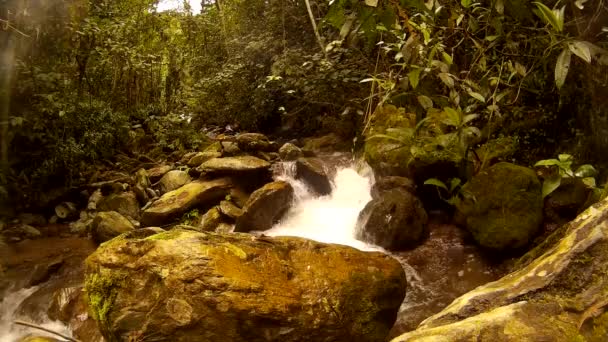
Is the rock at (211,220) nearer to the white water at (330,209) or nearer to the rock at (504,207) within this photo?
the white water at (330,209)

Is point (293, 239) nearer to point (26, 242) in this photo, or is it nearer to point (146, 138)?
point (26, 242)

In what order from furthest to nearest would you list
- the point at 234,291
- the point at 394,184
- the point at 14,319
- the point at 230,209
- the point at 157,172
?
the point at 157,172
the point at 230,209
the point at 394,184
the point at 14,319
the point at 234,291

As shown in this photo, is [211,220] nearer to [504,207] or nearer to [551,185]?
[504,207]

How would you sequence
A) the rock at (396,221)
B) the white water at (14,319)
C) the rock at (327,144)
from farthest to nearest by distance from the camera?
the rock at (327,144) < the rock at (396,221) < the white water at (14,319)

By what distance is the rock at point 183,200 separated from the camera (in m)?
7.04

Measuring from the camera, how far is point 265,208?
6.76 meters

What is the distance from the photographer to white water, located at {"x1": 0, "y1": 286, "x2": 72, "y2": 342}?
4637mm

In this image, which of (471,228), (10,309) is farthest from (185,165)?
(471,228)

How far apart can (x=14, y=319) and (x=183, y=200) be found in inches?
125

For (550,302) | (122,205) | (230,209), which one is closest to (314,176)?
(230,209)

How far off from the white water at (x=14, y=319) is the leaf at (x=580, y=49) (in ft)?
16.6

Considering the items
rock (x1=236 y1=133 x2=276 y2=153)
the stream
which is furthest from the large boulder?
the stream

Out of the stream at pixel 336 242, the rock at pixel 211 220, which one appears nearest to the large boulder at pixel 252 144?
the stream at pixel 336 242

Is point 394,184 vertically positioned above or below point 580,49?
below
